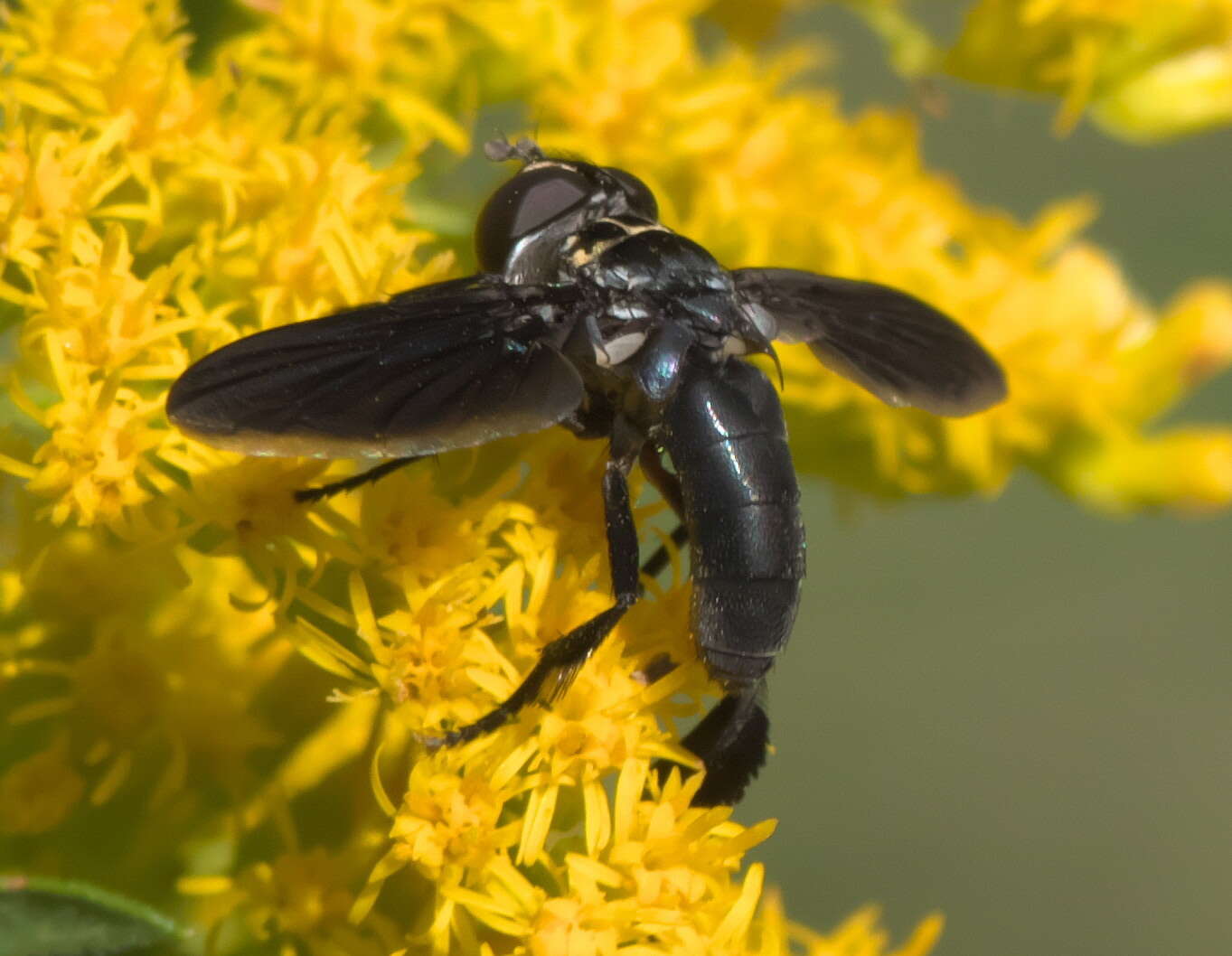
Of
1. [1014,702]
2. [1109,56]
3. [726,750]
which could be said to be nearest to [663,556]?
[726,750]

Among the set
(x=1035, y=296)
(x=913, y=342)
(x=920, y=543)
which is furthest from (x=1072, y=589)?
(x=913, y=342)

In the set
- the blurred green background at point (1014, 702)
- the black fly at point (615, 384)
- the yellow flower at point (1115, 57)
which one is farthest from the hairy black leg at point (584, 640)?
the blurred green background at point (1014, 702)

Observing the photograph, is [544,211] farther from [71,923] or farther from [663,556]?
[71,923]

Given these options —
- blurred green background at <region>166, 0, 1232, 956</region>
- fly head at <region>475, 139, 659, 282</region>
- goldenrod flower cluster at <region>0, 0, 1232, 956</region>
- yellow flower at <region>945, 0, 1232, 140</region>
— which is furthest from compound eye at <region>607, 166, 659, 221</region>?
blurred green background at <region>166, 0, 1232, 956</region>

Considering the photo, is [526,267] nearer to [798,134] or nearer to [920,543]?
[798,134]

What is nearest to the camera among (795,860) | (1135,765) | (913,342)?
(913,342)

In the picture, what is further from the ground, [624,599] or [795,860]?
[795,860]

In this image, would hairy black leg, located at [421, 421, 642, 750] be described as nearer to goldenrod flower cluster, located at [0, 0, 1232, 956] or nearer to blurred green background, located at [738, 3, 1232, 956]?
goldenrod flower cluster, located at [0, 0, 1232, 956]
